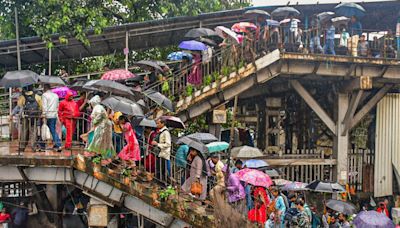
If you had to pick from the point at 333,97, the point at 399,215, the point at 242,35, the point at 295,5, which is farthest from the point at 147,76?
the point at 399,215

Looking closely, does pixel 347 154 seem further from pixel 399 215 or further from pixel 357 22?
pixel 357 22

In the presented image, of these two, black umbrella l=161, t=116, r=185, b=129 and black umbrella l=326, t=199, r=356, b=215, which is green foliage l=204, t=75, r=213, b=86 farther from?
black umbrella l=326, t=199, r=356, b=215

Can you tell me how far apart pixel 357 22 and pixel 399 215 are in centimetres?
628

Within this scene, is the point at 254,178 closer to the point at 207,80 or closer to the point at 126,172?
the point at 126,172

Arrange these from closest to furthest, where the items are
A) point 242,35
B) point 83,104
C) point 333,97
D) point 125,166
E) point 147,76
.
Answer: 1. point 125,166
2. point 83,104
3. point 147,76
4. point 242,35
5. point 333,97

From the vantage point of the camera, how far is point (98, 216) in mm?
8961

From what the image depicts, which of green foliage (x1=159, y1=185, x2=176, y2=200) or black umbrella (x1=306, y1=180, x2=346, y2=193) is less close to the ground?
green foliage (x1=159, y1=185, x2=176, y2=200)

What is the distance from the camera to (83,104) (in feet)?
31.6

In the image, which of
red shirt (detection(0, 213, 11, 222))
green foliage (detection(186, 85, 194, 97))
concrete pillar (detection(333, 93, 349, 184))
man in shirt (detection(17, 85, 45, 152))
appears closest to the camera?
man in shirt (detection(17, 85, 45, 152))

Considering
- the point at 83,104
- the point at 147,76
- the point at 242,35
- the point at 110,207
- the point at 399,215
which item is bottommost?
the point at 399,215

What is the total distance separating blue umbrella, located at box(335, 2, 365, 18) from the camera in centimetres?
1396

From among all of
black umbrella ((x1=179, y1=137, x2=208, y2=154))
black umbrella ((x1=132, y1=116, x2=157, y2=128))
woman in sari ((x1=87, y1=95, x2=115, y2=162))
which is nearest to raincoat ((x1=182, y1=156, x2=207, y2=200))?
black umbrella ((x1=179, y1=137, x2=208, y2=154))

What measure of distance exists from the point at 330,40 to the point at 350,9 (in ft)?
3.82

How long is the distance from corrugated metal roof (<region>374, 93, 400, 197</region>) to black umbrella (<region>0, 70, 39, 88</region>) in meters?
12.0
